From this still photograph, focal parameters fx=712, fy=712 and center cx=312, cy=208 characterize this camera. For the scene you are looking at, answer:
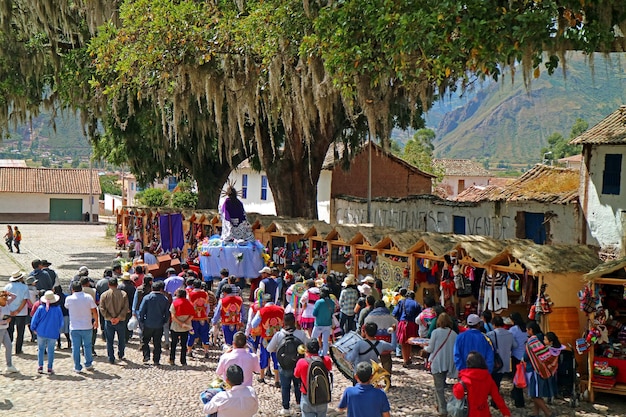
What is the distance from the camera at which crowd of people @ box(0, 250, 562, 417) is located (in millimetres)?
7879

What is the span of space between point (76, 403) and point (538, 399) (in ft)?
21.0

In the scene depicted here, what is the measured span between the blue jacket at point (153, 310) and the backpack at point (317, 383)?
4806 mm

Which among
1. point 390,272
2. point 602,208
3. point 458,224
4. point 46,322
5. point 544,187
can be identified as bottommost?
point 46,322

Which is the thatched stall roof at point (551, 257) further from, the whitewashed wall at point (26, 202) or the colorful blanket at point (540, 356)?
the whitewashed wall at point (26, 202)

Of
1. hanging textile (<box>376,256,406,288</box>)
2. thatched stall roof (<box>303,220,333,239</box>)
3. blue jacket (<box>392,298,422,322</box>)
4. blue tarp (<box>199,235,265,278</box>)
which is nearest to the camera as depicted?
blue jacket (<box>392,298,422,322</box>)

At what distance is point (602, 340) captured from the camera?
1068 cm

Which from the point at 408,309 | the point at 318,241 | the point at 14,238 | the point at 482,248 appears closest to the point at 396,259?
the point at 482,248

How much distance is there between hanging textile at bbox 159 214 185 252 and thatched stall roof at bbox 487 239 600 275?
17.5m

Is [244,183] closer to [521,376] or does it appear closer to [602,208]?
[602,208]

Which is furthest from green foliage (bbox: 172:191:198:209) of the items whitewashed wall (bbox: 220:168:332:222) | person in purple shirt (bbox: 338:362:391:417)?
person in purple shirt (bbox: 338:362:391:417)

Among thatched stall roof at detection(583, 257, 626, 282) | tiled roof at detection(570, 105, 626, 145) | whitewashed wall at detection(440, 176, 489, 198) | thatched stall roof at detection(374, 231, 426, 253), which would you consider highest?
whitewashed wall at detection(440, 176, 489, 198)

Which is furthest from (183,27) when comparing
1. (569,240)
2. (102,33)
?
(569,240)

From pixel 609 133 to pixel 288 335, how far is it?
1687 centimetres

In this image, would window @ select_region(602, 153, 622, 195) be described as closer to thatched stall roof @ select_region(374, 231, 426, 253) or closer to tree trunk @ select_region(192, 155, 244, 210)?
thatched stall roof @ select_region(374, 231, 426, 253)
